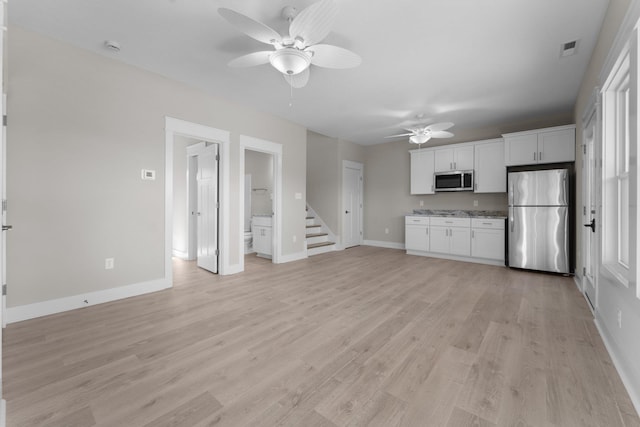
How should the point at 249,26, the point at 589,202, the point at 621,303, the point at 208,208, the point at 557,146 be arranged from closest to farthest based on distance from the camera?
the point at 621,303
the point at 249,26
the point at 589,202
the point at 557,146
the point at 208,208

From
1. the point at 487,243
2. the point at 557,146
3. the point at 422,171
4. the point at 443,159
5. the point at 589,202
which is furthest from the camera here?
the point at 422,171

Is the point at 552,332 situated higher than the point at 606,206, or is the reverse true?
the point at 606,206

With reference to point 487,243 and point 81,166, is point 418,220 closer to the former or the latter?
point 487,243

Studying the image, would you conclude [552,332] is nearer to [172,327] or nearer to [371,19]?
[371,19]

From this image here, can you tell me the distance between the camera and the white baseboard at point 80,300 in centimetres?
264

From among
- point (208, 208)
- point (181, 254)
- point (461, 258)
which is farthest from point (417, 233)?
point (181, 254)

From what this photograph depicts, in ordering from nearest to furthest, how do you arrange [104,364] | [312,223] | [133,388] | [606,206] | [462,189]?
[133,388] < [104,364] < [606,206] < [462,189] < [312,223]

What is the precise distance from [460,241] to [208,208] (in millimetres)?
4684

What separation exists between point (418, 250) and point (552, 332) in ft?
12.0

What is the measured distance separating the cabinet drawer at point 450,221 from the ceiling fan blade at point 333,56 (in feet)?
13.5

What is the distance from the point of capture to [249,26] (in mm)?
2070

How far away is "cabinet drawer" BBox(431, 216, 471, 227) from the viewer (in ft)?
17.8

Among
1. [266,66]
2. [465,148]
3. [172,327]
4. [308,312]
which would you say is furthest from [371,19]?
[465,148]

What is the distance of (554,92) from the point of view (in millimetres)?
4051
